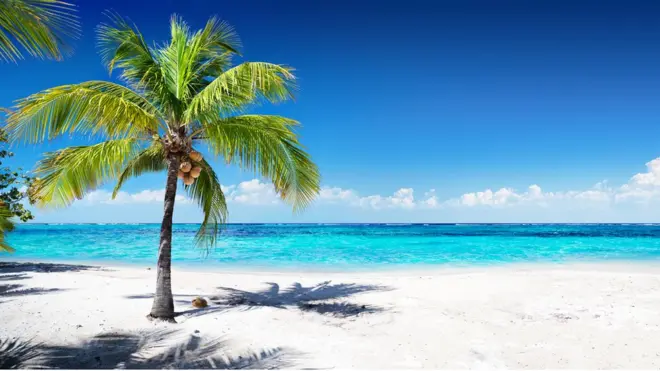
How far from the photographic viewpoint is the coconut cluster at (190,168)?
672cm

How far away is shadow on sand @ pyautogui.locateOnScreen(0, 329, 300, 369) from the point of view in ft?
15.7

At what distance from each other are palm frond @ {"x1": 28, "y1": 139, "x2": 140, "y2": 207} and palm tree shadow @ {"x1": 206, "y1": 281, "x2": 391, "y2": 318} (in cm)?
331

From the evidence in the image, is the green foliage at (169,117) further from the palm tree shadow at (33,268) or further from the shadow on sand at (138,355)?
the palm tree shadow at (33,268)

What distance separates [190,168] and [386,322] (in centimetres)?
408

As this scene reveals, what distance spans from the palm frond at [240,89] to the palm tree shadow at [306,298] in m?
3.78

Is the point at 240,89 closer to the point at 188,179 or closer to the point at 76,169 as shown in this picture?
the point at 188,179

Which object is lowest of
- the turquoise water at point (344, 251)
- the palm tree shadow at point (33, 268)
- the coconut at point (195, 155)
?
the turquoise water at point (344, 251)

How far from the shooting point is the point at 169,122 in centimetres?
669

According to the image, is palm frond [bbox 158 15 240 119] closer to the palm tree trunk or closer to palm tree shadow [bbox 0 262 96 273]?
the palm tree trunk

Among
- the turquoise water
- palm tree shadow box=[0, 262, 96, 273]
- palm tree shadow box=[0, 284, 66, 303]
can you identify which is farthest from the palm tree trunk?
the turquoise water

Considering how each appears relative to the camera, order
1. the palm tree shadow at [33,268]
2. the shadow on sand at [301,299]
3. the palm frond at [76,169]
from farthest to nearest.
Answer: the palm tree shadow at [33,268] → the shadow on sand at [301,299] → the palm frond at [76,169]

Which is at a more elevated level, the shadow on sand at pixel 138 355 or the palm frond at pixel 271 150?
the palm frond at pixel 271 150

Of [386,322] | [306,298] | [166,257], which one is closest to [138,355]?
[166,257]

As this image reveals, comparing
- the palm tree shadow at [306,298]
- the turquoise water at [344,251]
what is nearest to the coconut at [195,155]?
the palm tree shadow at [306,298]
